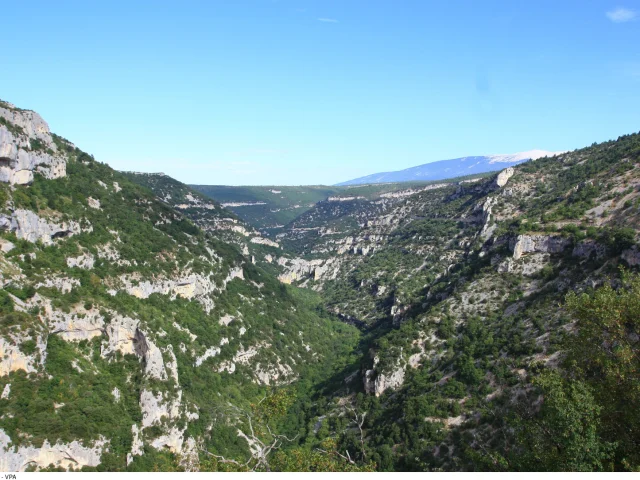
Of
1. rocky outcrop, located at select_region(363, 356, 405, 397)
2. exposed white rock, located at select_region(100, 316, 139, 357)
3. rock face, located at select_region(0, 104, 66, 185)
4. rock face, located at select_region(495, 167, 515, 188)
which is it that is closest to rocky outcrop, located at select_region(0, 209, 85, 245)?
rock face, located at select_region(0, 104, 66, 185)

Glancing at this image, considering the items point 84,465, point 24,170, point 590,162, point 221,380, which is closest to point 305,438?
point 221,380

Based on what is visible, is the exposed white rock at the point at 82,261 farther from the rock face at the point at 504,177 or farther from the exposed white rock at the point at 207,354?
the rock face at the point at 504,177

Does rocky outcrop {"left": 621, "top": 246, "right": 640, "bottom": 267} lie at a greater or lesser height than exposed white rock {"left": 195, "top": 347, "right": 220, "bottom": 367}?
greater

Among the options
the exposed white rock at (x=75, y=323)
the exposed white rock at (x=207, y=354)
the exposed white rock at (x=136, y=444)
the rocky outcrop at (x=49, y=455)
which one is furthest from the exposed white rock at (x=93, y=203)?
the rocky outcrop at (x=49, y=455)

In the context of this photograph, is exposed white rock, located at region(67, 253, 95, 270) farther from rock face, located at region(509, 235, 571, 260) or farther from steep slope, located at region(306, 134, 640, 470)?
rock face, located at region(509, 235, 571, 260)

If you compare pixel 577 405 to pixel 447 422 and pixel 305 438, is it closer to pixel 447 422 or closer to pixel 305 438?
pixel 447 422
